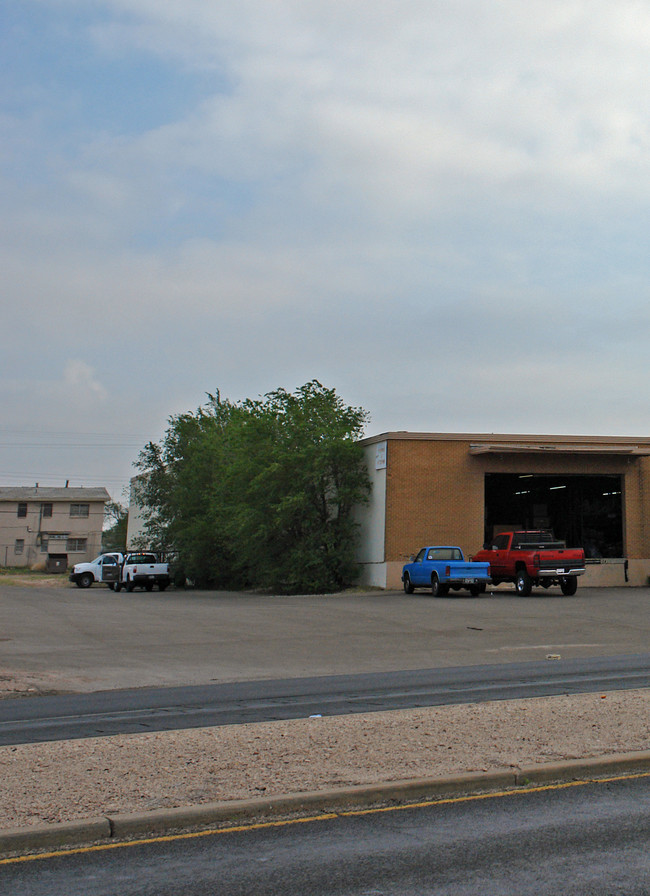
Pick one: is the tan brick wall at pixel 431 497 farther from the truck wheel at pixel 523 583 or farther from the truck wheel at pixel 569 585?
the truck wheel at pixel 569 585

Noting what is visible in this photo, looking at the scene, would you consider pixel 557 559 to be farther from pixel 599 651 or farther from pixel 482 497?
pixel 599 651

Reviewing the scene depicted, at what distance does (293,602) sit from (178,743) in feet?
82.9

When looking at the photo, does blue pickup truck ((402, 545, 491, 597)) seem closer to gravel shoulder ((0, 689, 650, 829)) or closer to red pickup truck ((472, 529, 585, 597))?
red pickup truck ((472, 529, 585, 597))

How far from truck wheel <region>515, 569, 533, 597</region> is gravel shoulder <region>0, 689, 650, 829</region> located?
2291cm

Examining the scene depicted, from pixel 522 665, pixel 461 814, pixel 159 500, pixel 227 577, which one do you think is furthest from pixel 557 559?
pixel 159 500

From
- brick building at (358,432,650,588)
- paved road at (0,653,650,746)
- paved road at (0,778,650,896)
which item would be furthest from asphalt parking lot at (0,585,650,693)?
paved road at (0,778,650,896)

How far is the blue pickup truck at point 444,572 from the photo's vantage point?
32.7 m

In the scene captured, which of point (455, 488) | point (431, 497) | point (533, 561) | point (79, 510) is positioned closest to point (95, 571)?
point (431, 497)

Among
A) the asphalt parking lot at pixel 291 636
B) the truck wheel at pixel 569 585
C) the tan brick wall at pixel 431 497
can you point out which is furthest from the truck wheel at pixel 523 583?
the tan brick wall at pixel 431 497

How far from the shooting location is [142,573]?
49.6 metres

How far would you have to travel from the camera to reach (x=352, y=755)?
801 cm

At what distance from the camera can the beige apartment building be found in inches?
3469

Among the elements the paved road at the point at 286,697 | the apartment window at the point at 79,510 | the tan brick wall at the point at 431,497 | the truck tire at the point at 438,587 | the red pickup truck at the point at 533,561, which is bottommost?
the paved road at the point at 286,697

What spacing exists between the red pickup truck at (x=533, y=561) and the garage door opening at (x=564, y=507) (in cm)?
679
